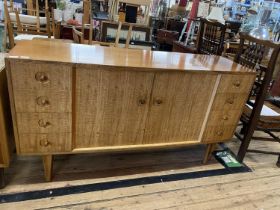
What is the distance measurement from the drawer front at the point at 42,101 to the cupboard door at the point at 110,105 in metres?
0.07

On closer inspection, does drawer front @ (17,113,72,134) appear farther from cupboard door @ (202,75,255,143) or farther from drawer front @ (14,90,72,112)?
cupboard door @ (202,75,255,143)

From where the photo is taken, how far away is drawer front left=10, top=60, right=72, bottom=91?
109 centimetres

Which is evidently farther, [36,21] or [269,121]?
[36,21]

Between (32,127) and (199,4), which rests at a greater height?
(199,4)

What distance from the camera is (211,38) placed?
2.26 m

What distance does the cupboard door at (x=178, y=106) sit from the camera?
4.56ft

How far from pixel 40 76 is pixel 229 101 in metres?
1.21

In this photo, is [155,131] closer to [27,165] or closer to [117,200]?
[117,200]

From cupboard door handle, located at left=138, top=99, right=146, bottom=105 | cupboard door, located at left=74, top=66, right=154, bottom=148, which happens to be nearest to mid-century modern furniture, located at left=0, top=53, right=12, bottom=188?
cupboard door, located at left=74, top=66, right=154, bottom=148

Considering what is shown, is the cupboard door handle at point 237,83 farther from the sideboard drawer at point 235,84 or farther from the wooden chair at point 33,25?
the wooden chair at point 33,25

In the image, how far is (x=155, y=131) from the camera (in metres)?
1.54

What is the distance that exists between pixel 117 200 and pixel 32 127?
0.66 m

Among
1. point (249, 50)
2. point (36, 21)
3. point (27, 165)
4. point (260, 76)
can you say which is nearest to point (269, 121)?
point (260, 76)

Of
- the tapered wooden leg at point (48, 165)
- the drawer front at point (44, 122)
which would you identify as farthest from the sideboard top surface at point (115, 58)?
the tapered wooden leg at point (48, 165)
